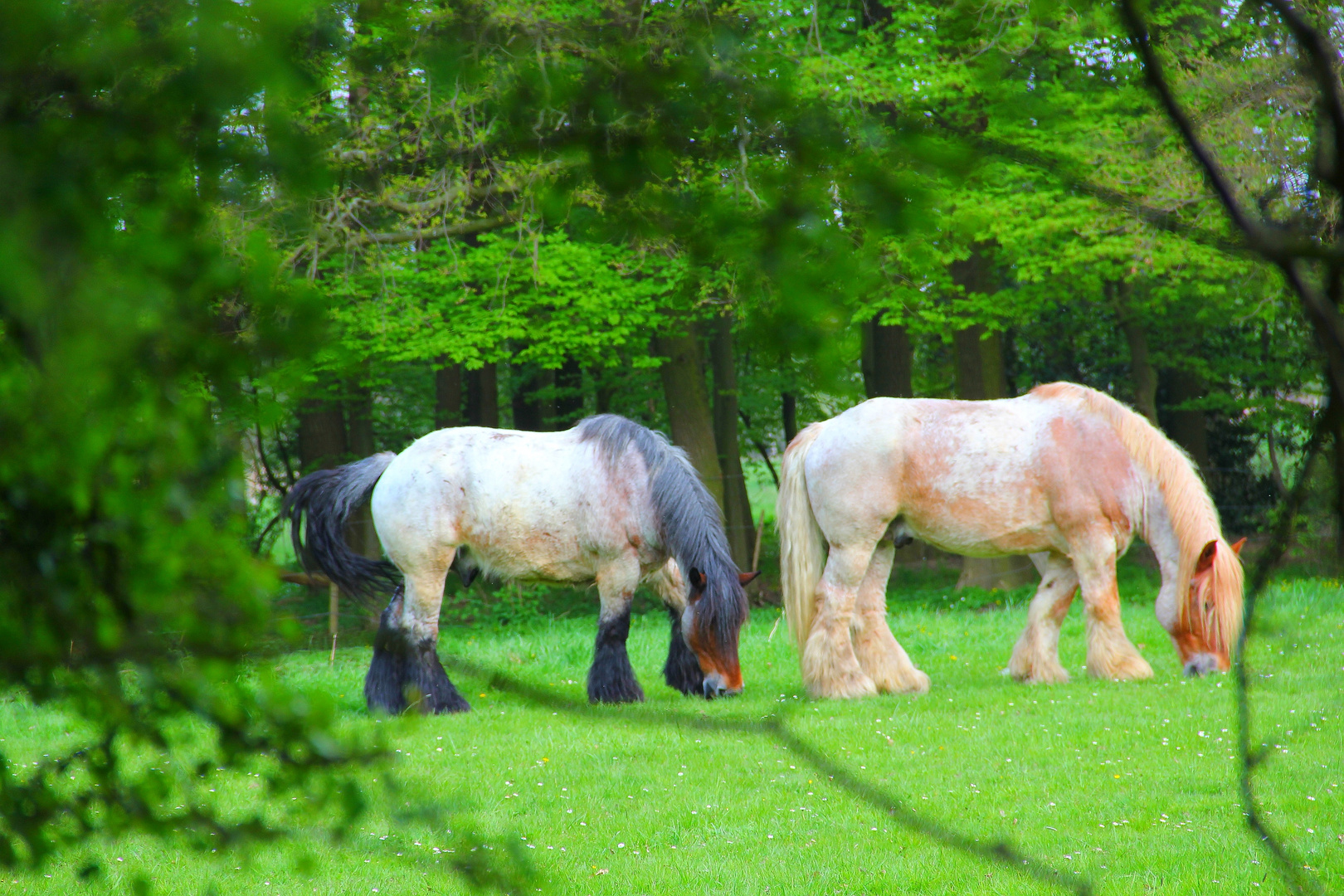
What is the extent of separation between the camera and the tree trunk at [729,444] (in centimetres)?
1538

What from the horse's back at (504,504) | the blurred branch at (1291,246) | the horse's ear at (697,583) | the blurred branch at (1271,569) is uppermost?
the blurred branch at (1291,246)

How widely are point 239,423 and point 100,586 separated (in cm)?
23

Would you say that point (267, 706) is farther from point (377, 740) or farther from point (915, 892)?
point (915, 892)

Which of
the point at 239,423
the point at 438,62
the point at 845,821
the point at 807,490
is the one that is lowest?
the point at 845,821

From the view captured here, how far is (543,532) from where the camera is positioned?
8.02m

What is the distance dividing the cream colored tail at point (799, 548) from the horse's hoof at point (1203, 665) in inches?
102

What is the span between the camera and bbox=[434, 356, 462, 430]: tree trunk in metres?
16.9

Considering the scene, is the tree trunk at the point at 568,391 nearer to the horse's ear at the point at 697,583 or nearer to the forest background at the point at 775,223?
the forest background at the point at 775,223

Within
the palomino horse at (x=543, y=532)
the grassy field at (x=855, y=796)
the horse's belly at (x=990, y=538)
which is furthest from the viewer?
the horse's belly at (x=990, y=538)

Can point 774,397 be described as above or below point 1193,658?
above

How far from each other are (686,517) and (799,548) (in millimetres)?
890

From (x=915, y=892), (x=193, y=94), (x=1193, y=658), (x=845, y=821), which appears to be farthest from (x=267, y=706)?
(x=1193, y=658)

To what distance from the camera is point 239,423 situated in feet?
4.04

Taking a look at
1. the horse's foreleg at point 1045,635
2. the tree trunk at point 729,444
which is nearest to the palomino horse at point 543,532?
the horse's foreleg at point 1045,635
